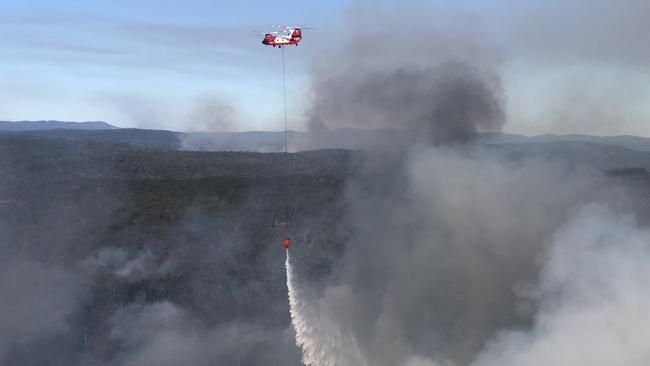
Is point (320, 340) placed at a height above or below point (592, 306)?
below

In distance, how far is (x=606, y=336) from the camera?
49.4 m

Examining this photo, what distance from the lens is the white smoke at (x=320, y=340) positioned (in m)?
59.8

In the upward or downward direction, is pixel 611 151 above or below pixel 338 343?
above

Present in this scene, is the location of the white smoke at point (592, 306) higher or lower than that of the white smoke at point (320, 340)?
higher

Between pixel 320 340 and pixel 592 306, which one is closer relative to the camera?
pixel 592 306

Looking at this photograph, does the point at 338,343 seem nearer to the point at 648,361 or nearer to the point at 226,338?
the point at 226,338

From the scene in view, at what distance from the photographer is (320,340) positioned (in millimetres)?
62594

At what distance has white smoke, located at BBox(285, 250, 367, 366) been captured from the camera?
5981cm

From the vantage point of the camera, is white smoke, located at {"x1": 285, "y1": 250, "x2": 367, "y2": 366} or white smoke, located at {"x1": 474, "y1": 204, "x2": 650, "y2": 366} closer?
white smoke, located at {"x1": 474, "y1": 204, "x2": 650, "y2": 366}

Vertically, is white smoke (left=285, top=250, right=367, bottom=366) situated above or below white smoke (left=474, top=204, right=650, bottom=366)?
below

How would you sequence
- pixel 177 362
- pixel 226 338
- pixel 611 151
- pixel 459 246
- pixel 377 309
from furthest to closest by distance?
pixel 611 151
pixel 459 246
pixel 377 309
pixel 226 338
pixel 177 362

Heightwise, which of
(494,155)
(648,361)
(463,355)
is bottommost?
(463,355)

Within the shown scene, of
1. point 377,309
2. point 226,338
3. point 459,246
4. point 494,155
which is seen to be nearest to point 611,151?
point 494,155

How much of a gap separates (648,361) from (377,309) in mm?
29609
